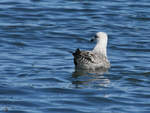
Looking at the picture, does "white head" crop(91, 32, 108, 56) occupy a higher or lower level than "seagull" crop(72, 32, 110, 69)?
higher

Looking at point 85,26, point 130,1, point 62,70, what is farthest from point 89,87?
point 130,1

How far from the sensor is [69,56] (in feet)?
46.1

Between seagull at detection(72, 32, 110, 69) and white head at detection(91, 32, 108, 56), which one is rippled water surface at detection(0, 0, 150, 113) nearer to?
seagull at detection(72, 32, 110, 69)

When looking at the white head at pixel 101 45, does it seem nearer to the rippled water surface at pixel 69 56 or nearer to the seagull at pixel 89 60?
the seagull at pixel 89 60

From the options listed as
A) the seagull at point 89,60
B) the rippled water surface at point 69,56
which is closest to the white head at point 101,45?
the seagull at point 89,60

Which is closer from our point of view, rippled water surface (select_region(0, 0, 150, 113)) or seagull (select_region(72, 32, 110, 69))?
rippled water surface (select_region(0, 0, 150, 113))

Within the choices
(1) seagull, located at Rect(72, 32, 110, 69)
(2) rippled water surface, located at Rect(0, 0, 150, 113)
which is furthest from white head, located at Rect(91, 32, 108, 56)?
(2) rippled water surface, located at Rect(0, 0, 150, 113)

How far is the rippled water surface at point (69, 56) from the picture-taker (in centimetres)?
979

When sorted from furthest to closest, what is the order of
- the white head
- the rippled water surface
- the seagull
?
the white head → the seagull → the rippled water surface

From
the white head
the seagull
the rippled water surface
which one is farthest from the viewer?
the white head

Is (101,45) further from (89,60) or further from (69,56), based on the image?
(69,56)

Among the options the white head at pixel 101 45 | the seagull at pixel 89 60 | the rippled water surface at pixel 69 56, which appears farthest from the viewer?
the white head at pixel 101 45

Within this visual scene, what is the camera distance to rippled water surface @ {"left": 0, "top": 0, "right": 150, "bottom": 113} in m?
9.79

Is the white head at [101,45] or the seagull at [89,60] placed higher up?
the white head at [101,45]
